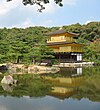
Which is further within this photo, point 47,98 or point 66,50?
point 66,50

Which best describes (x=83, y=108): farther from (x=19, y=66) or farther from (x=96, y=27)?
(x=96, y=27)

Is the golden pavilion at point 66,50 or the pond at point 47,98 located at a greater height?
the golden pavilion at point 66,50

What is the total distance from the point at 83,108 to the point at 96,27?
54553 millimetres

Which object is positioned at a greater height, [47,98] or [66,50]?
[66,50]

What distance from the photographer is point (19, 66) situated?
3147cm

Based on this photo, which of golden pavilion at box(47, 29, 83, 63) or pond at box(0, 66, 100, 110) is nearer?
pond at box(0, 66, 100, 110)

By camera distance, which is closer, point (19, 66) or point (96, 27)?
point (19, 66)

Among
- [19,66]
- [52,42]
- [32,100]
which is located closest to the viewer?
[32,100]

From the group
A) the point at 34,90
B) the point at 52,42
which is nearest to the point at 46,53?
the point at 52,42

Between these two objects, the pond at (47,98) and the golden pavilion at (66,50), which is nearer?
the pond at (47,98)

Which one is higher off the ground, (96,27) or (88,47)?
(96,27)

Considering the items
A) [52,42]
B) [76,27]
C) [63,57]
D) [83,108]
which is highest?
[76,27]

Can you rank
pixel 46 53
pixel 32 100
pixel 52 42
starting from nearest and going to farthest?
pixel 32 100 < pixel 46 53 < pixel 52 42

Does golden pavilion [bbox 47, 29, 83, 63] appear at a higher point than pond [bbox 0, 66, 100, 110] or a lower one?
higher
